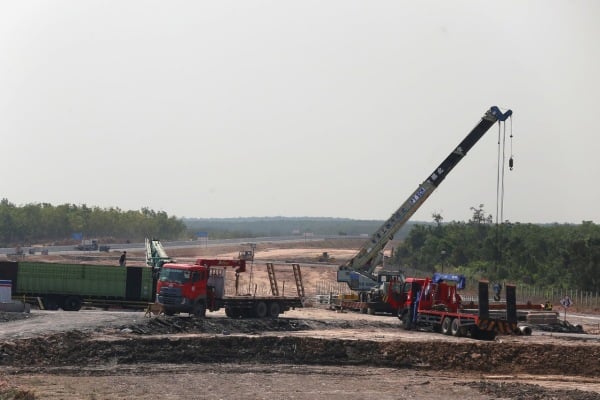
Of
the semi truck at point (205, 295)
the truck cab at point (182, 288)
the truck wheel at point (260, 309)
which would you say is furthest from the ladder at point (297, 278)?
the truck cab at point (182, 288)

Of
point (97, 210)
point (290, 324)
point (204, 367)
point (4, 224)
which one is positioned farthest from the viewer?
point (97, 210)

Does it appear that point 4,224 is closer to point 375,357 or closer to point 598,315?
point 598,315

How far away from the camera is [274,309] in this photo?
54812mm

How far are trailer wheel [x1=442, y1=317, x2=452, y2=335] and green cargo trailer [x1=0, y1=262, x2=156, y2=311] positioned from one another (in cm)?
1755

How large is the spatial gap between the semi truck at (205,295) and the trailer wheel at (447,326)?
10.2 metres

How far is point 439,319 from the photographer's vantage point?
49531 mm

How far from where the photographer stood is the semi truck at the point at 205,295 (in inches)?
2018

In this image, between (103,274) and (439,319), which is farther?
(103,274)

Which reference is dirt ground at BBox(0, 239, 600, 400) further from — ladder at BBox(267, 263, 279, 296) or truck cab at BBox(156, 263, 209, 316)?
ladder at BBox(267, 263, 279, 296)

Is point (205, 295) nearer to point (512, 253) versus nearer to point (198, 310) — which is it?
point (198, 310)

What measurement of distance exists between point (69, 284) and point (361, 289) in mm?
19155

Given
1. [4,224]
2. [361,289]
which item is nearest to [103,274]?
[361,289]

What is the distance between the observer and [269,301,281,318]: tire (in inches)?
2151

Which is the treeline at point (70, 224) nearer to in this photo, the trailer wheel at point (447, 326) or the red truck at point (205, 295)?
the red truck at point (205, 295)
